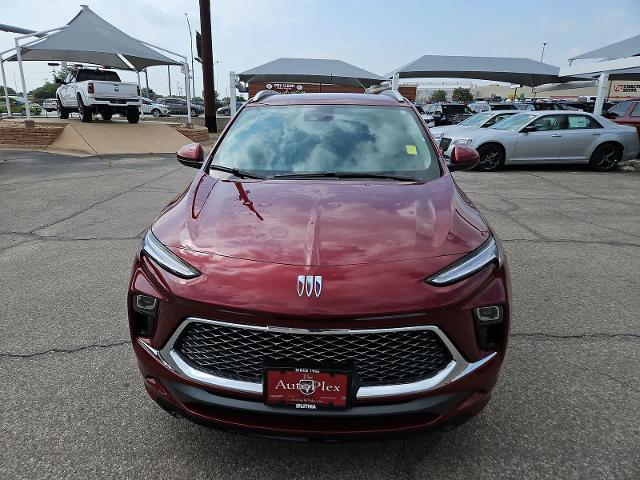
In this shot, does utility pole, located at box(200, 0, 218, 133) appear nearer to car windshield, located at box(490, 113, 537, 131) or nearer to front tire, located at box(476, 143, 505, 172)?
car windshield, located at box(490, 113, 537, 131)

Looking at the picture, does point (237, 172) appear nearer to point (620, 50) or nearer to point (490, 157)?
point (490, 157)

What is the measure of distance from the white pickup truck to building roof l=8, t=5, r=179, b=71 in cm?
89

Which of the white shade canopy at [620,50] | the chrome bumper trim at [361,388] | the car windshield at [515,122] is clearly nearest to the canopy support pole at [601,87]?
Answer: the white shade canopy at [620,50]

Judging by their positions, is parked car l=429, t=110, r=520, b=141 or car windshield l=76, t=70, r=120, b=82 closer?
parked car l=429, t=110, r=520, b=141

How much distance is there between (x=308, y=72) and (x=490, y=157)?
15.4 m

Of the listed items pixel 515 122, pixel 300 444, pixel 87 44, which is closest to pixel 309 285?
pixel 300 444

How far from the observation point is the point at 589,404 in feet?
8.33

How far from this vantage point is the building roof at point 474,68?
75.0 feet

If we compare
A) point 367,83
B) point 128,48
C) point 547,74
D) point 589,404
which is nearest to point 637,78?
point 547,74

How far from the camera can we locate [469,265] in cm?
197

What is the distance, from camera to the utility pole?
61.6 feet

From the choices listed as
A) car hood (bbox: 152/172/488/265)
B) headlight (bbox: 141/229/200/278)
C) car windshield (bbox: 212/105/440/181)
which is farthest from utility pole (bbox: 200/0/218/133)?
headlight (bbox: 141/229/200/278)

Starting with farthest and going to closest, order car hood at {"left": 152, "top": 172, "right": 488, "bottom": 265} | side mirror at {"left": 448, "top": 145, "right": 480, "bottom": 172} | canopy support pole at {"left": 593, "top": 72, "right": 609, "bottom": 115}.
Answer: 1. canopy support pole at {"left": 593, "top": 72, "right": 609, "bottom": 115}
2. side mirror at {"left": 448, "top": 145, "right": 480, "bottom": 172}
3. car hood at {"left": 152, "top": 172, "right": 488, "bottom": 265}

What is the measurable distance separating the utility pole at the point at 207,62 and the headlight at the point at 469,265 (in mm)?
19379
